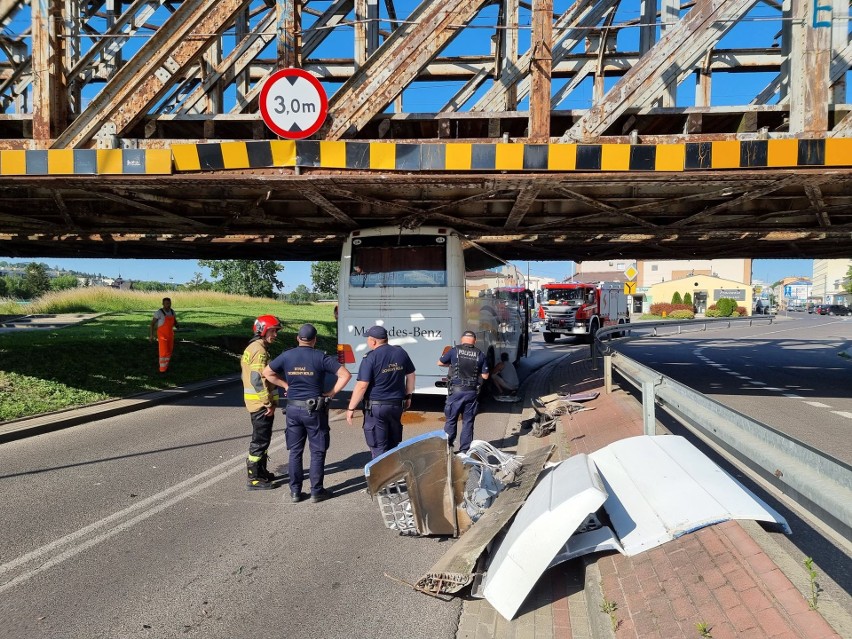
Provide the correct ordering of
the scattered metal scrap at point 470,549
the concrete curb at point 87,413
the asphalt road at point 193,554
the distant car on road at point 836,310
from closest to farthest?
the asphalt road at point 193,554 → the scattered metal scrap at point 470,549 → the concrete curb at point 87,413 → the distant car on road at point 836,310

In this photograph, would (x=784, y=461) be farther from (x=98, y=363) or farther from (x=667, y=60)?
(x=98, y=363)

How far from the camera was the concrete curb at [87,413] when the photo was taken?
8102 mm

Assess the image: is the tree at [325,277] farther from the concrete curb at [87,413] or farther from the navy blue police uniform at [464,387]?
the navy blue police uniform at [464,387]

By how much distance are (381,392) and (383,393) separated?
2 cm

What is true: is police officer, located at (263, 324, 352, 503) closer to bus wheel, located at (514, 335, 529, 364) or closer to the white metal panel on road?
the white metal panel on road

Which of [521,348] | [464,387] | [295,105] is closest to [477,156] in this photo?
[295,105]

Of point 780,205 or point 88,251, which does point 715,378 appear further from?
point 88,251

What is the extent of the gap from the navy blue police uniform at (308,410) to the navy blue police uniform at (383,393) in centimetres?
42

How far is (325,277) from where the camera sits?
85938 millimetres

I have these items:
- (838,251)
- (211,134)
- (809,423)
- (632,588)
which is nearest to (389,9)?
(211,134)

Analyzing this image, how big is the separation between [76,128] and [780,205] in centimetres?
1123

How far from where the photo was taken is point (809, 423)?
9492mm

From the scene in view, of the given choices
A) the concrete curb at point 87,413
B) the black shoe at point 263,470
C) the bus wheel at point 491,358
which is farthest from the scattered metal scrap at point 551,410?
the concrete curb at point 87,413

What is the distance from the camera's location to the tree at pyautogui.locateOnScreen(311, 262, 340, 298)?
82.4 meters
